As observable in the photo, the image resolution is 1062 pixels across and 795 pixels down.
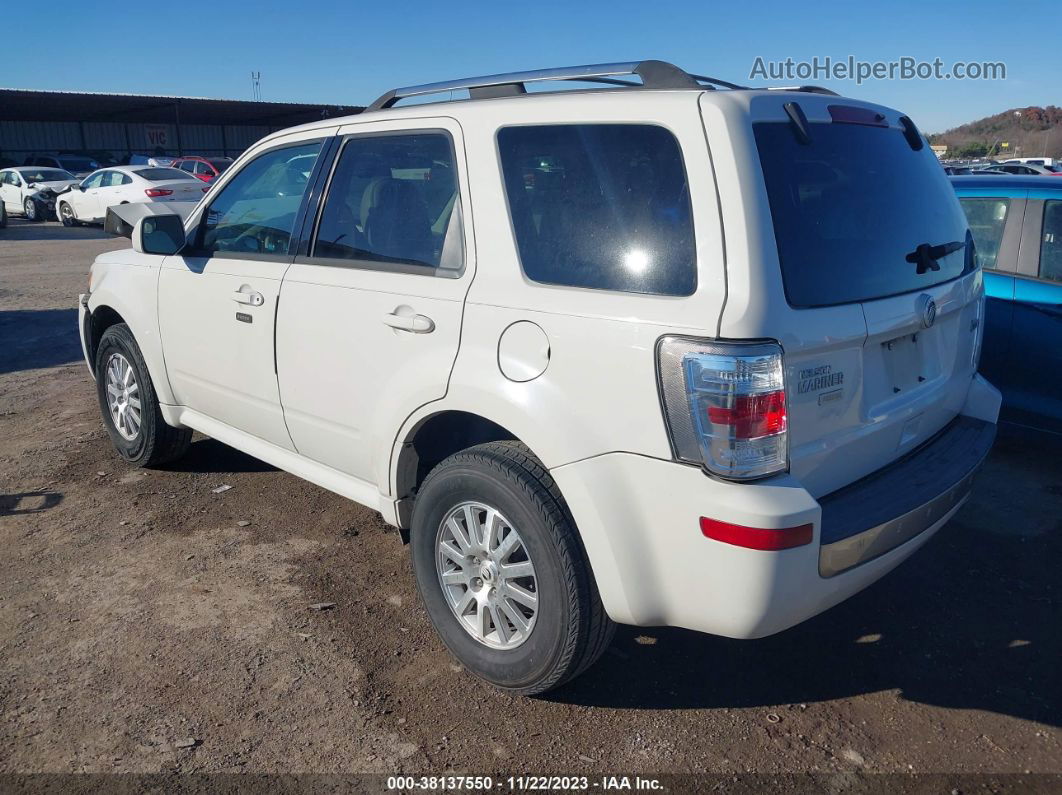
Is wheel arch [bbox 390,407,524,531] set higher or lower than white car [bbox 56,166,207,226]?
lower

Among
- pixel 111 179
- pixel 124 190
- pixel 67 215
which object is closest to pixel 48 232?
pixel 67 215

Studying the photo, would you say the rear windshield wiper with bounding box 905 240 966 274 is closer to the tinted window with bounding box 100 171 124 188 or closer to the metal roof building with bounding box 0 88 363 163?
the tinted window with bounding box 100 171 124 188

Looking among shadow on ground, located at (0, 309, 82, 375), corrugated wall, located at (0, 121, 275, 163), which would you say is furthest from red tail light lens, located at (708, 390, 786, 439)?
corrugated wall, located at (0, 121, 275, 163)

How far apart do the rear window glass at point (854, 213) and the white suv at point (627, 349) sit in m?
0.01

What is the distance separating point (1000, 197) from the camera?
528 cm

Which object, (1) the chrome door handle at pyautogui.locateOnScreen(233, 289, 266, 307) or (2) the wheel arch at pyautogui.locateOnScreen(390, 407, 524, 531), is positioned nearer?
(2) the wheel arch at pyautogui.locateOnScreen(390, 407, 524, 531)

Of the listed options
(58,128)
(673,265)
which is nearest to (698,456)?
(673,265)

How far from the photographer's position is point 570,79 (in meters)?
3.20

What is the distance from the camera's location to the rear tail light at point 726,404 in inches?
95.1

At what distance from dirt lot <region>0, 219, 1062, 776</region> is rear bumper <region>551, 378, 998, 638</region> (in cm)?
53

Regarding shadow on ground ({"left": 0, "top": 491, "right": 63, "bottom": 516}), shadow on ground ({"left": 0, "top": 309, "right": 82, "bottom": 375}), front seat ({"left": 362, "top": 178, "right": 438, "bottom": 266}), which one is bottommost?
shadow on ground ({"left": 0, "top": 491, "right": 63, "bottom": 516})

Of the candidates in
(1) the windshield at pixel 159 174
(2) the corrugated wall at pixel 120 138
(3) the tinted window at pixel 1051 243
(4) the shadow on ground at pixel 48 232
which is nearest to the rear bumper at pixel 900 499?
(3) the tinted window at pixel 1051 243

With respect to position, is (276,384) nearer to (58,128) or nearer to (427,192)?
(427,192)

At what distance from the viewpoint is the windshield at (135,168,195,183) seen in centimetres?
2025
